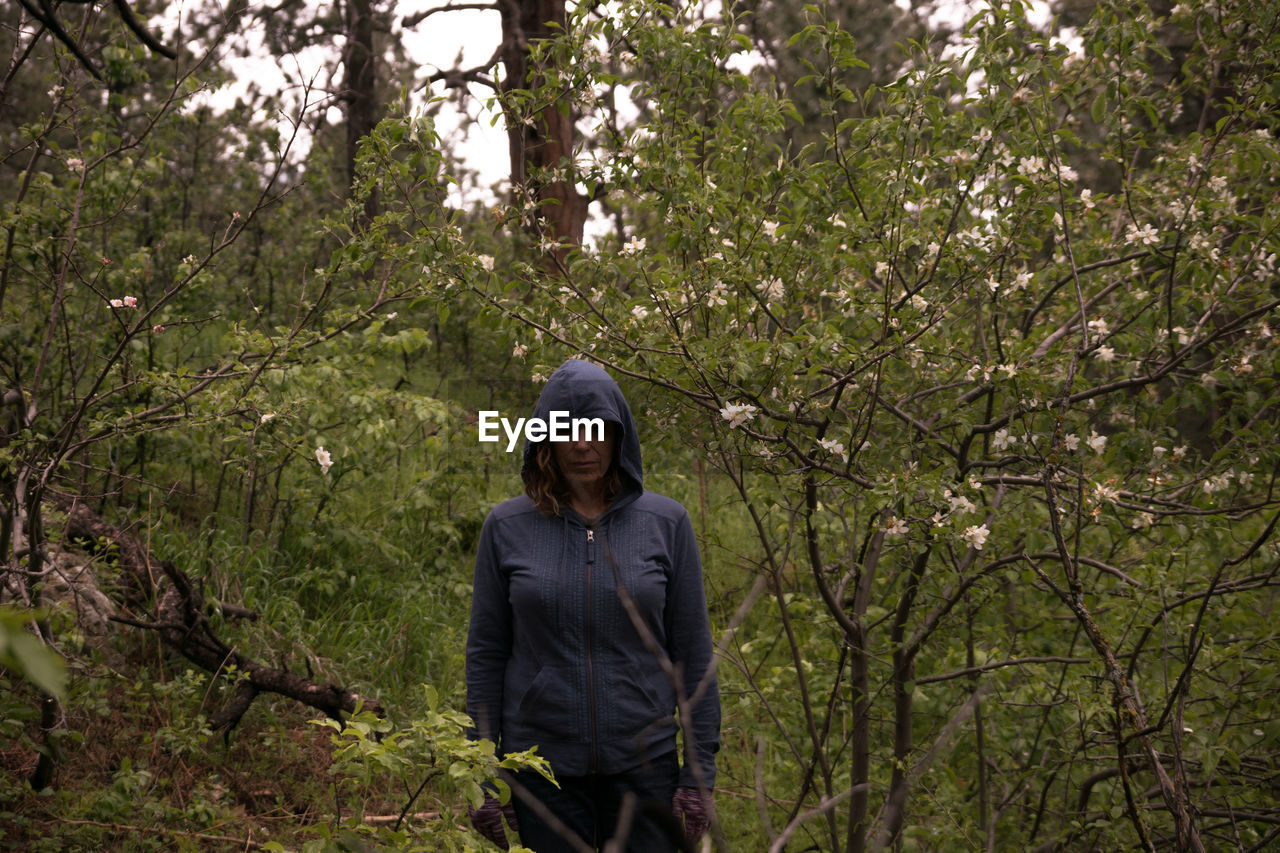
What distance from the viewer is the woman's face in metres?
2.62

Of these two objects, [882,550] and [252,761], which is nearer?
[882,550]

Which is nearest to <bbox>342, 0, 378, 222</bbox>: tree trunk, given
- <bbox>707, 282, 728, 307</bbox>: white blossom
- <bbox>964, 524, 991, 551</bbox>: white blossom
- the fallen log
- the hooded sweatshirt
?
the fallen log

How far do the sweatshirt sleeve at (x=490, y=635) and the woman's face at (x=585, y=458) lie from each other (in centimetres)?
24

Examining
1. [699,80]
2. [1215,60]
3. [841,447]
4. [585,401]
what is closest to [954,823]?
[841,447]

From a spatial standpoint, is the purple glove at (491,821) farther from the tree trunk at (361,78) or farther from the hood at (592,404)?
the tree trunk at (361,78)

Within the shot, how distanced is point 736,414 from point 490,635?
88 cm

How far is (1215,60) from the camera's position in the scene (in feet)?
11.8

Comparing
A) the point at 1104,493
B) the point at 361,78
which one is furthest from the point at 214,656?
the point at 361,78

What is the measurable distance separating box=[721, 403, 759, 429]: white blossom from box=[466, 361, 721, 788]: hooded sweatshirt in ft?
0.87

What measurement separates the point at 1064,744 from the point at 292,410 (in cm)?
325

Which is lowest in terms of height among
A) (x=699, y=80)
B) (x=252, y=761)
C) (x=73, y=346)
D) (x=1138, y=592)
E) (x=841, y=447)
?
(x=252, y=761)

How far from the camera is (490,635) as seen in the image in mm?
2625

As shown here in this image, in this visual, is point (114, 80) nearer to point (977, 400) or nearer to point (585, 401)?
point (585, 401)

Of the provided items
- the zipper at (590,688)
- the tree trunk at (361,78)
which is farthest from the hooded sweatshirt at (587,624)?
the tree trunk at (361,78)
